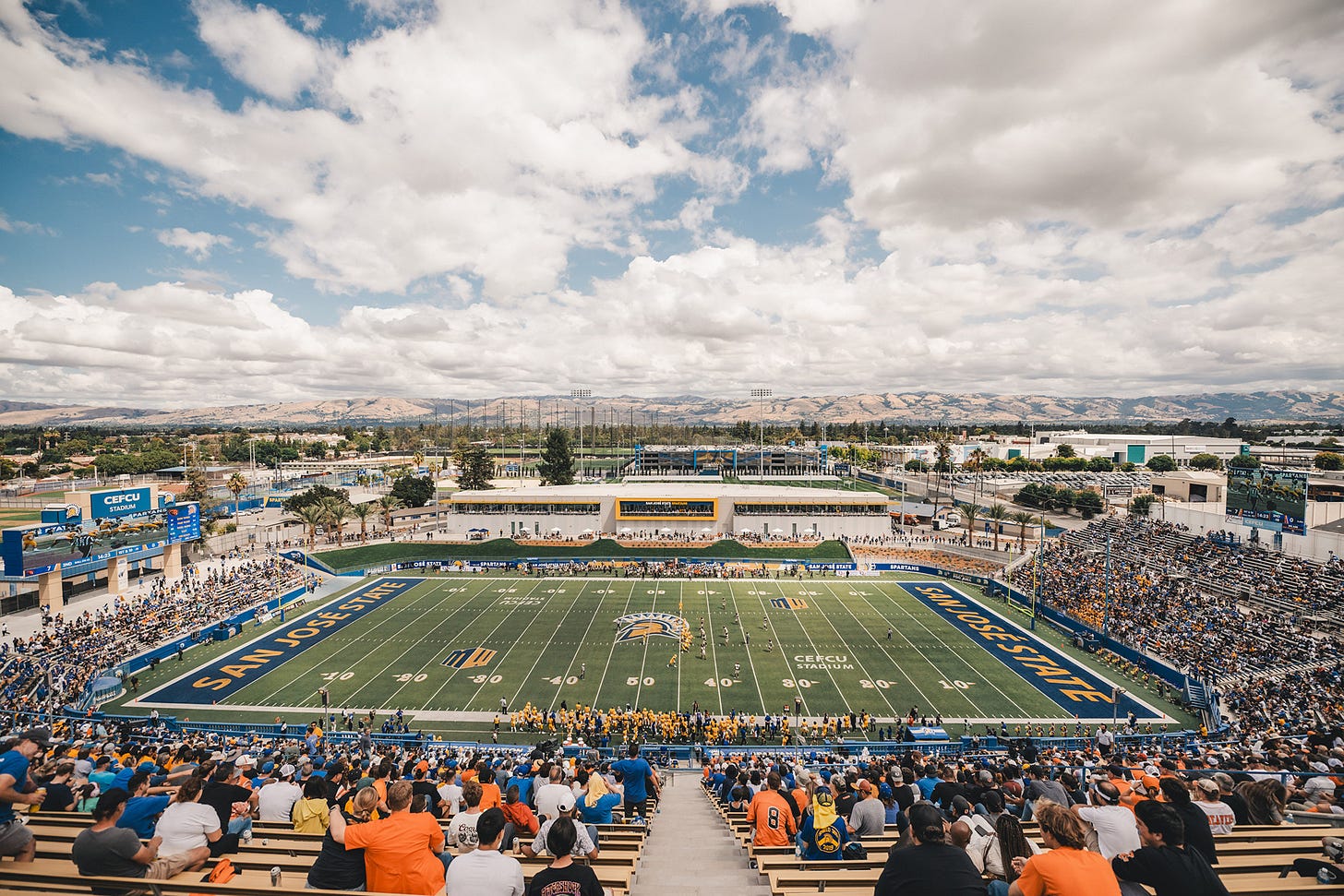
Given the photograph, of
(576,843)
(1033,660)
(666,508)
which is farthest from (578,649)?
(666,508)

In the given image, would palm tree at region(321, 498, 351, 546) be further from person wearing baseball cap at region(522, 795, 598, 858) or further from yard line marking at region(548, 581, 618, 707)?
person wearing baseball cap at region(522, 795, 598, 858)

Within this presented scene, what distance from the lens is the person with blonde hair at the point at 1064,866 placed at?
3.73 metres

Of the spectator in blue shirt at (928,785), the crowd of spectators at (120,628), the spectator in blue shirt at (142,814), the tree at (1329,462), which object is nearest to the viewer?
the spectator in blue shirt at (142,814)

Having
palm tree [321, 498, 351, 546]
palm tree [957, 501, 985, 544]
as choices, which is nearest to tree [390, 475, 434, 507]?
palm tree [321, 498, 351, 546]

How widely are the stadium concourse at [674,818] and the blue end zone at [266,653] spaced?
222 inches

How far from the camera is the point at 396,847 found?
15.7ft

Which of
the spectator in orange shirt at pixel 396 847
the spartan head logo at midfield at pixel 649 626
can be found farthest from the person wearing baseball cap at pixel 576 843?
the spartan head logo at midfield at pixel 649 626

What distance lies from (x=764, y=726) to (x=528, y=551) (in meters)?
32.6

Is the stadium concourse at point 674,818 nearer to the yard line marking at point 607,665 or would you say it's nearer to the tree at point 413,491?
the yard line marking at point 607,665

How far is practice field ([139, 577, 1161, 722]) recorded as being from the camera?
24.9 metres

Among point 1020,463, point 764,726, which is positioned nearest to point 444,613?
point 764,726

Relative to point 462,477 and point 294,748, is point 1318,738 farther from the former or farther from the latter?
point 462,477

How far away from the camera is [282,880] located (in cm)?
531

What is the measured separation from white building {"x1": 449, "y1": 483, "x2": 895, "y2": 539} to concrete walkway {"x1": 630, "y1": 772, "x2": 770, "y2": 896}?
43.2 metres
